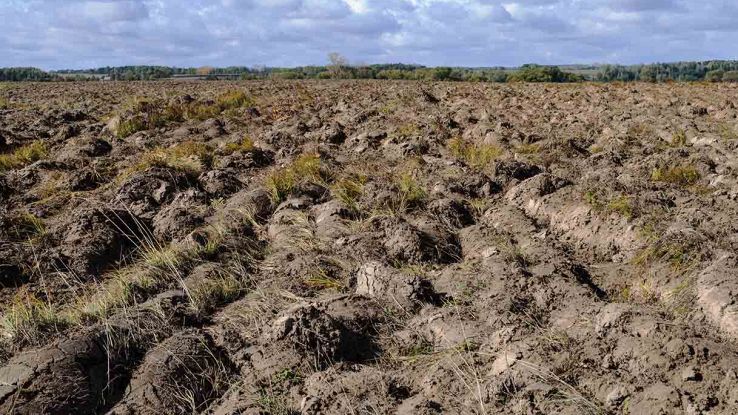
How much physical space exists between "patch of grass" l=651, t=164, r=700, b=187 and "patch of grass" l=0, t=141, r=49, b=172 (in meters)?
9.28

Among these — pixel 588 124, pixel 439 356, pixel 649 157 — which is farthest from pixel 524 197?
pixel 588 124

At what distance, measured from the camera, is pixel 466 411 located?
10.1 feet

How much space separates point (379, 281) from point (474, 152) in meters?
4.58

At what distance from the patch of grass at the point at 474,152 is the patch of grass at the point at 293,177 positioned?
6.72 ft

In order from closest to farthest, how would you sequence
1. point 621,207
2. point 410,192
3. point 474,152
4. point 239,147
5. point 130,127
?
point 621,207, point 410,192, point 474,152, point 239,147, point 130,127

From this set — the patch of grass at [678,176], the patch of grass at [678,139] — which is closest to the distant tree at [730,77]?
the patch of grass at [678,139]

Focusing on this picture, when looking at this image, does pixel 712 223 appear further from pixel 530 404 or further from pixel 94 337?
pixel 94 337

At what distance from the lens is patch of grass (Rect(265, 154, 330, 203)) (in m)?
6.93

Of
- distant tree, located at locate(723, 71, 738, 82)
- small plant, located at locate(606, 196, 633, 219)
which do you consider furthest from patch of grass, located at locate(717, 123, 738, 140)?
distant tree, located at locate(723, 71, 738, 82)

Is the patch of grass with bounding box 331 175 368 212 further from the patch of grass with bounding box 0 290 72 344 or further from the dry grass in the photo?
the patch of grass with bounding box 0 290 72 344

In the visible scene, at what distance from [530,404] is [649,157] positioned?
5.85 m

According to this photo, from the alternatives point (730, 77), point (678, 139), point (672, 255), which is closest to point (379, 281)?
point (672, 255)

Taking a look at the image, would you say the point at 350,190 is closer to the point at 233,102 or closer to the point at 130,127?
the point at 130,127

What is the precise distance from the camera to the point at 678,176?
6766 mm
